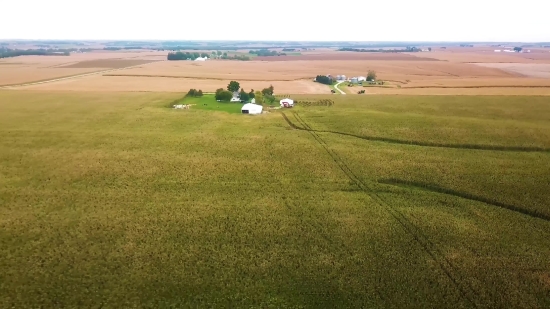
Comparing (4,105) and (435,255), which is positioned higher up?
(4,105)

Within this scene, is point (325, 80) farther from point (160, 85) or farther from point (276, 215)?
point (276, 215)

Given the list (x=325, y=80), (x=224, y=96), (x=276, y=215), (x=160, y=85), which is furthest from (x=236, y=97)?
(x=276, y=215)

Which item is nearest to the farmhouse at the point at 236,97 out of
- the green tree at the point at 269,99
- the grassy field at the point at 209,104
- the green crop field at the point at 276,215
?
the grassy field at the point at 209,104

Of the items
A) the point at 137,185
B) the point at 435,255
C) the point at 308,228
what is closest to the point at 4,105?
the point at 137,185

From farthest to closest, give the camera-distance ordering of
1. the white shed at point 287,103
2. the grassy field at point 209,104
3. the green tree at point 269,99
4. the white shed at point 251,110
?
the green tree at point 269,99
the white shed at point 287,103
the grassy field at point 209,104
the white shed at point 251,110

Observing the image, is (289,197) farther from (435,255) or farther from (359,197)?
(435,255)

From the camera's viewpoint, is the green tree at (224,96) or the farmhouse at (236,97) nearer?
the green tree at (224,96)

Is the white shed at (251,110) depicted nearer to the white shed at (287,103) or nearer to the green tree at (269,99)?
the white shed at (287,103)
